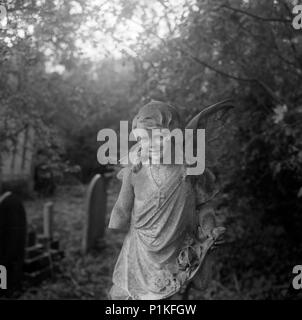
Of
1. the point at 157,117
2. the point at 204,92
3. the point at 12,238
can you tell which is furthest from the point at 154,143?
the point at 12,238

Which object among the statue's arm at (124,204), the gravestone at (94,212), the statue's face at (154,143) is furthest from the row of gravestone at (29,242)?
the statue's face at (154,143)

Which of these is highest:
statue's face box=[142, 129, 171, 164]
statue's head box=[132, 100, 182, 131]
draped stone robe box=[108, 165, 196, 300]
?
statue's head box=[132, 100, 182, 131]

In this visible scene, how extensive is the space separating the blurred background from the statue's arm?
1.91 meters

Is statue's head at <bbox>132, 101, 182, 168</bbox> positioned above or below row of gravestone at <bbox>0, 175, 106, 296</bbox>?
above

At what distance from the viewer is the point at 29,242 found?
574 centimetres

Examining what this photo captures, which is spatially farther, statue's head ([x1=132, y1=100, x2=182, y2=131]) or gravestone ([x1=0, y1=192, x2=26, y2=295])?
gravestone ([x1=0, y1=192, x2=26, y2=295])

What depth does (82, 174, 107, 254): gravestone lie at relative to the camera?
258 inches

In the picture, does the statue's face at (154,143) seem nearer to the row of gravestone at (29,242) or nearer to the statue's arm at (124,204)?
the statue's arm at (124,204)

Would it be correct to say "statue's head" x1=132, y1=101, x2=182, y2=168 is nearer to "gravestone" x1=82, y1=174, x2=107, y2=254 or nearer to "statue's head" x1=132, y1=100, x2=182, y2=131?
"statue's head" x1=132, y1=100, x2=182, y2=131

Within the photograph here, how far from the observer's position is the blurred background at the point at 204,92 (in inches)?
177

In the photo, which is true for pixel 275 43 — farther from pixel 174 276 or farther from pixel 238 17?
pixel 174 276

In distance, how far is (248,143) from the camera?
5.39m

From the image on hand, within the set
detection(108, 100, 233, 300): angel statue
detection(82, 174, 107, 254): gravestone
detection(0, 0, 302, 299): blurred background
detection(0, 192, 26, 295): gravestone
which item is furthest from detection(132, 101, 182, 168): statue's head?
detection(82, 174, 107, 254): gravestone

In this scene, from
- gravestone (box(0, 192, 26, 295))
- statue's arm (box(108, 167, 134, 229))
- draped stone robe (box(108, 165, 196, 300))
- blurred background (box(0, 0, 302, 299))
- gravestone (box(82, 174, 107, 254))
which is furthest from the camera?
gravestone (box(82, 174, 107, 254))
